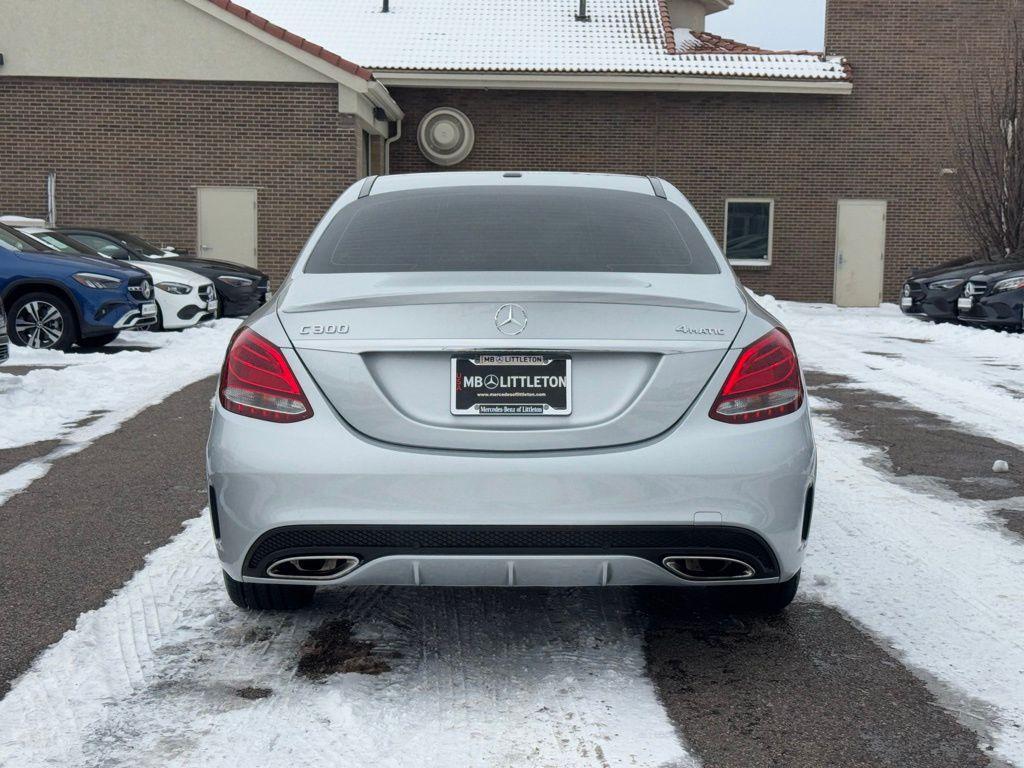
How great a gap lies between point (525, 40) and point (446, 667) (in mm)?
25668

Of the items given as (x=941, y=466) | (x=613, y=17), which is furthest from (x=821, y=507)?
(x=613, y=17)

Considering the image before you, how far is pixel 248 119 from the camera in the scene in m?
23.3

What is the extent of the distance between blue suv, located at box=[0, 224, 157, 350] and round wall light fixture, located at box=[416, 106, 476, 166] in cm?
1412

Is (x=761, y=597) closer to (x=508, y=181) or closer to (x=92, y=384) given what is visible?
(x=508, y=181)

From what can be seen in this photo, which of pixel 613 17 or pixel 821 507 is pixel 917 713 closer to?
pixel 821 507

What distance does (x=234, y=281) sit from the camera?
18422 millimetres

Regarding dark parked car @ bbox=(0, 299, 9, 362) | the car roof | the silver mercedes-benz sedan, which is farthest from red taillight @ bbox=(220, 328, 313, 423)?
dark parked car @ bbox=(0, 299, 9, 362)

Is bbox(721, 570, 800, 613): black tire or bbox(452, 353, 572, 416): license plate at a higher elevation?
bbox(452, 353, 572, 416): license plate

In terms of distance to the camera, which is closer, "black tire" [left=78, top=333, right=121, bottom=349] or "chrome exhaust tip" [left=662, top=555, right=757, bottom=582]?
"chrome exhaust tip" [left=662, top=555, right=757, bottom=582]

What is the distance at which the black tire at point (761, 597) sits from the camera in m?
4.15

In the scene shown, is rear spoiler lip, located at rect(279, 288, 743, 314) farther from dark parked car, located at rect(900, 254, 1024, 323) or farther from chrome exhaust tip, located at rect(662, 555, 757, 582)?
dark parked car, located at rect(900, 254, 1024, 323)

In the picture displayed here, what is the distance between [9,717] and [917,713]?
2509 millimetres

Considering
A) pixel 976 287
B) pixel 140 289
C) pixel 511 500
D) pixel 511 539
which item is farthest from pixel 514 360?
pixel 976 287

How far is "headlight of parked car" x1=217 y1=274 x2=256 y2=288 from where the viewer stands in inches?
725
